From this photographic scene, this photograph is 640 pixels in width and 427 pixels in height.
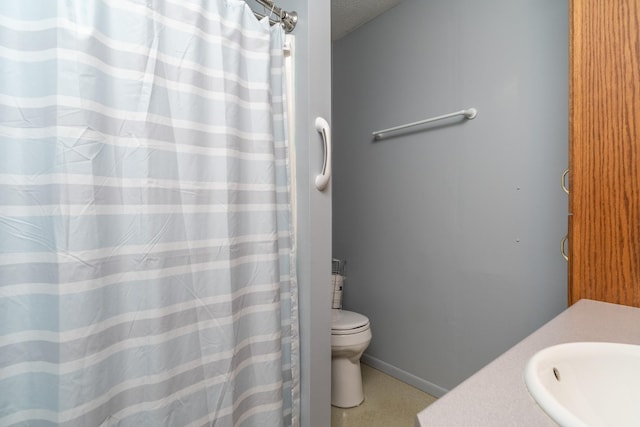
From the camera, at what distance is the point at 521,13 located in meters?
1.50

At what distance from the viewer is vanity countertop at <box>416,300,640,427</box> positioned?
348 mm

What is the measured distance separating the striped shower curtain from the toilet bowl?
0.56m

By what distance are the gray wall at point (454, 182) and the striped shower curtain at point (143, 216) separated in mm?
1014

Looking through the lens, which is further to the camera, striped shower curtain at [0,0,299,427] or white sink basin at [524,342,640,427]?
striped shower curtain at [0,0,299,427]

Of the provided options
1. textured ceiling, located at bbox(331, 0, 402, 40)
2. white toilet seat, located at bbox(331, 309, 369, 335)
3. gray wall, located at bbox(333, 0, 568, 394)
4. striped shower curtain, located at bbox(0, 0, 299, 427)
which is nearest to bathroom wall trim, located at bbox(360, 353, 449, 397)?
gray wall, located at bbox(333, 0, 568, 394)

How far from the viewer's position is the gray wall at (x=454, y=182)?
4.74 feet

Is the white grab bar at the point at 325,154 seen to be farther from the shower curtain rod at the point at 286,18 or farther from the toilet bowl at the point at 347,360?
the toilet bowl at the point at 347,360

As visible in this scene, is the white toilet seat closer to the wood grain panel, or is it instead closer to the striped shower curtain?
the striped shower curtain

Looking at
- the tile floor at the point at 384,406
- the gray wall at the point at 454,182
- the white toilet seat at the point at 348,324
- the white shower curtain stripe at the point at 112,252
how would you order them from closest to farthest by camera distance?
the white shower curtain stripe at the point at 112,252
the gray wall at the point at 454,182
the tile floor at the point at 384,406
the white toilet seat at the point at 348,324

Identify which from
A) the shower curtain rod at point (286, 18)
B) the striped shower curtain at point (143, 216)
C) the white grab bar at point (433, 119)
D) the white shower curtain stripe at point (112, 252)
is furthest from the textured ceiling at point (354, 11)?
the white shower curtain stripe at point (112, 252)

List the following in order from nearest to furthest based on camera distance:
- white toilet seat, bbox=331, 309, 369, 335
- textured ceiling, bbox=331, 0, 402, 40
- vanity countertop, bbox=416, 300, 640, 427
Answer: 1. vanity countertop, bbox=416, 300, 640, 427
2. white toilet seat, bbox=331, 309, 369, 335
3. textured ceiling, bbox=331, 0, 402, 40

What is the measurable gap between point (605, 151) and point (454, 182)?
893 mm

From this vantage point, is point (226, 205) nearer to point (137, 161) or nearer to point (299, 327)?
point (137, 161)

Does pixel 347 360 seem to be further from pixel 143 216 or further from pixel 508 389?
pixel 508 389
